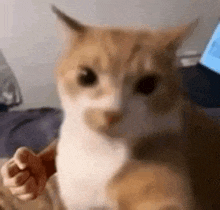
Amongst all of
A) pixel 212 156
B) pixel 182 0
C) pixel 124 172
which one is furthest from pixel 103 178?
pixel 182 0

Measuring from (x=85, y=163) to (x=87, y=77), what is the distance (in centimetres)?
12

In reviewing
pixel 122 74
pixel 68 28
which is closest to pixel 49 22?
pixel 68 28

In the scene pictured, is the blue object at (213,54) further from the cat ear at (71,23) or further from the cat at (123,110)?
the cat ear at (71,23)

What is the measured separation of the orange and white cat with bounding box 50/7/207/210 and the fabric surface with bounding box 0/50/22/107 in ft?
0.40

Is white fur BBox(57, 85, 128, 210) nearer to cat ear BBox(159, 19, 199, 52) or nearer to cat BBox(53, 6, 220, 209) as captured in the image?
cat BBox(53, 6, 220, 209)

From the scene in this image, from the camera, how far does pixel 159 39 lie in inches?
12.9

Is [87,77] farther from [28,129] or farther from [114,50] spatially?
[28,129]

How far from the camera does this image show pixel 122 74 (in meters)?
0.31

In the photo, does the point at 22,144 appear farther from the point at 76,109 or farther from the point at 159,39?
the point at 159,39

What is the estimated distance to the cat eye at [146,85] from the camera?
313mm

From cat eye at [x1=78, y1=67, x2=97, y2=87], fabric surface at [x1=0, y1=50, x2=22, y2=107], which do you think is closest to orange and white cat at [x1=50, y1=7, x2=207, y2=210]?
cat eye at [x1=78, y1=67, x2=97, y2=87]

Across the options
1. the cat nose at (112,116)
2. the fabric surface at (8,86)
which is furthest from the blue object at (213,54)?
the fabric surface at (8,86)

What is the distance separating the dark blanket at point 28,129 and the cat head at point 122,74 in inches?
2.7

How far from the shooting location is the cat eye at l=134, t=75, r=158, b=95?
1.03 ft
